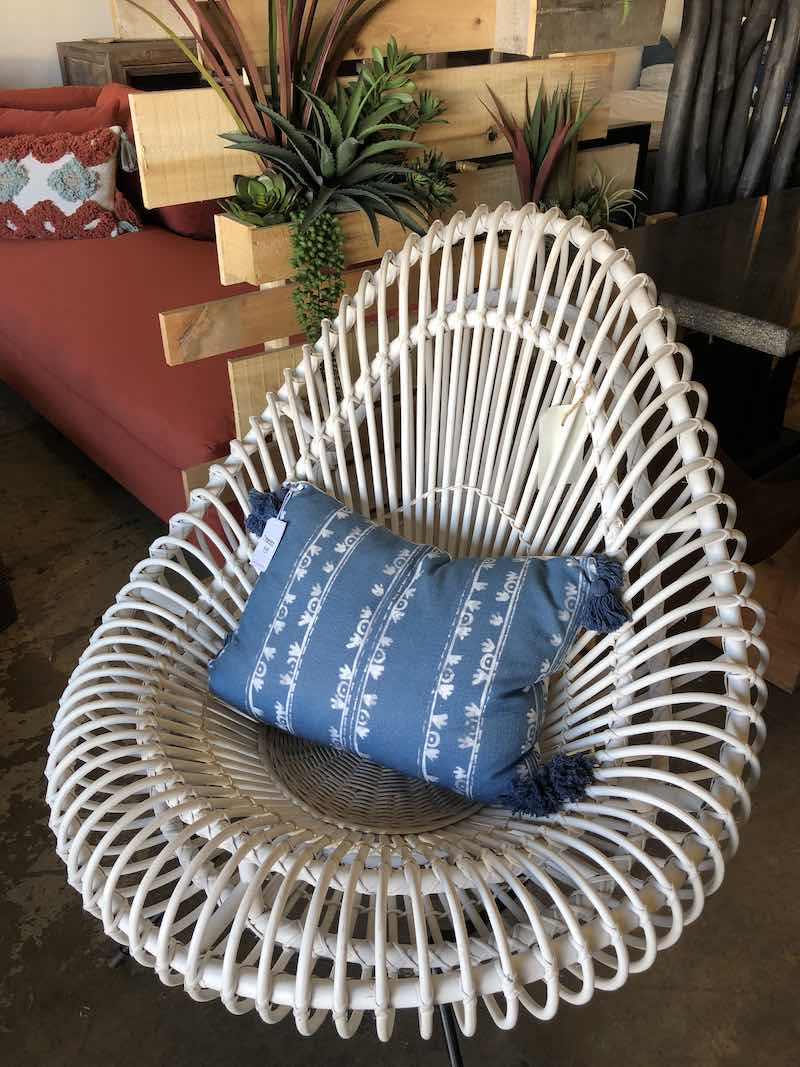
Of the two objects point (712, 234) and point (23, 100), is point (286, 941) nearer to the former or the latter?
point (712, 234)

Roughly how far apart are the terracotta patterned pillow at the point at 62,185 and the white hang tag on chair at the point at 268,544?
7.12 ft

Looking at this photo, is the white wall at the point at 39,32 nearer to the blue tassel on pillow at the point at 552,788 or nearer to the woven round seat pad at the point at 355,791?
the woven round seat pad at the point at 355,791

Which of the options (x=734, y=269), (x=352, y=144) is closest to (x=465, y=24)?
(x=352, y=144)

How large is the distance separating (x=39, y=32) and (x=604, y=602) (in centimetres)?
A: 411

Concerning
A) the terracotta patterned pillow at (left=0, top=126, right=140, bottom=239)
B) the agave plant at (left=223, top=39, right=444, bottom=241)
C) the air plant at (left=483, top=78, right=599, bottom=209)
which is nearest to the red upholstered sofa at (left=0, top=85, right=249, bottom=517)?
the terracotta patterned pillow at (left=0, top=126, right=140, bottom=239)

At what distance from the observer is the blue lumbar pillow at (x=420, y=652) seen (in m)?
0.93

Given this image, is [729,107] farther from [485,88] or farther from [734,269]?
[734,269]

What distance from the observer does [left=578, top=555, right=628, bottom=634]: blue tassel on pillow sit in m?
0.94

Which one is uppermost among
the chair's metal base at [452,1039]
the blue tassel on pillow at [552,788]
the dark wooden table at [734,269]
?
the dark wooden table at [734,269]

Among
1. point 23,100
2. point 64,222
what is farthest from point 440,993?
point 23,100

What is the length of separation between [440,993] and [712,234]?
4.64ft

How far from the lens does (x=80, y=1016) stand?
1.24m

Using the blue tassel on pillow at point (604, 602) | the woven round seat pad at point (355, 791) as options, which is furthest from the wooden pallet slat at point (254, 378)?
the blue tassel on pillow at point (604, 602)

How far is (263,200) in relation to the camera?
1.44 m
